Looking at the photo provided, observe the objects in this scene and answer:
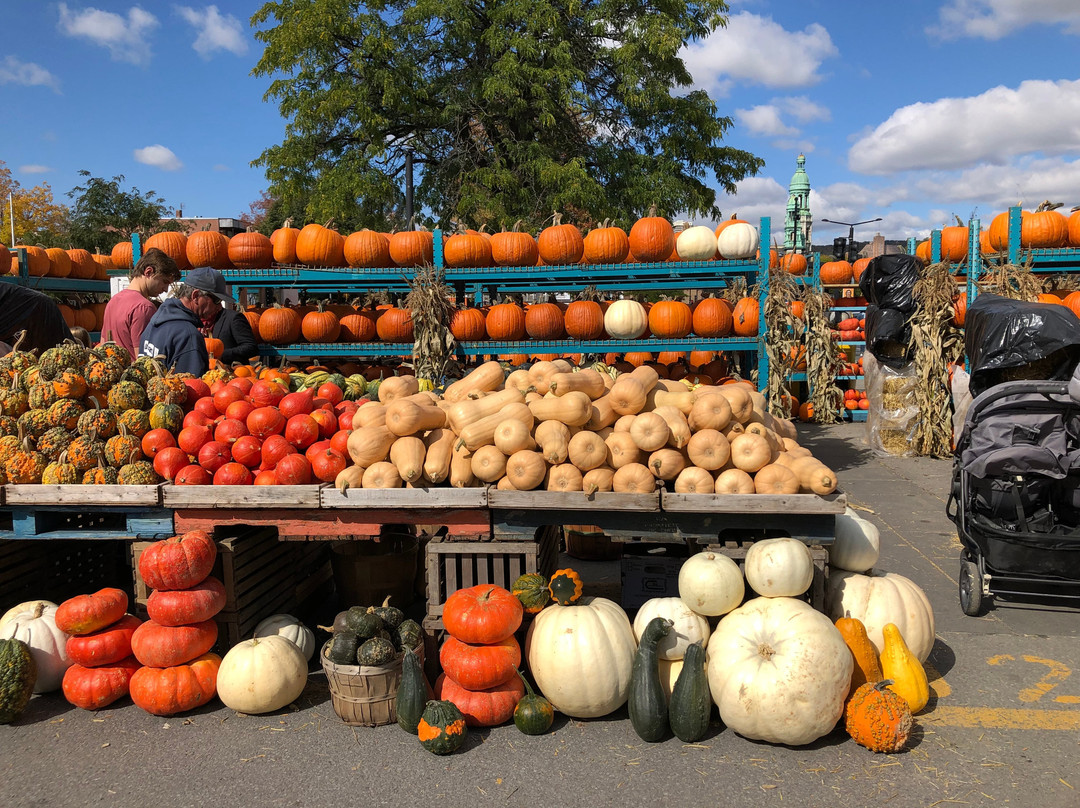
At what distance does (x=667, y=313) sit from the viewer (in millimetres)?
8703

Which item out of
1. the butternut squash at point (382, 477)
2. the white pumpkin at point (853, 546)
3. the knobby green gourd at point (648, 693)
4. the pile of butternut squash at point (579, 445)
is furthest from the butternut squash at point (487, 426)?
A: the white pumpkin at point (853, 546)

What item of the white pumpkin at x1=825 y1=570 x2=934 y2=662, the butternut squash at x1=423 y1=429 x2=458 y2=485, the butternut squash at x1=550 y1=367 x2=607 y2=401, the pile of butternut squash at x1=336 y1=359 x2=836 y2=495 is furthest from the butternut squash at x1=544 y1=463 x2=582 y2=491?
the white pumpkin at x1=825 y1=570 x2=934 y2=662

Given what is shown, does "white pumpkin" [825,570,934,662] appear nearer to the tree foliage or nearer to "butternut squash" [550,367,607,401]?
"butternut squash" [550,367,607,401]

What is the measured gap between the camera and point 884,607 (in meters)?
3.65

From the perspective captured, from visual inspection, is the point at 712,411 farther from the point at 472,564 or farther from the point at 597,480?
the point at 472,564

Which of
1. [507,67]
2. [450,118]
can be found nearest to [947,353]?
[507,67]

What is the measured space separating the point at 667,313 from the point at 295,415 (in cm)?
543

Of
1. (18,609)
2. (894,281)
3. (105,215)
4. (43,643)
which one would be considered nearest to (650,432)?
(43,643)

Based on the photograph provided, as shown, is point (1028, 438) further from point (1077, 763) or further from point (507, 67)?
point (507, 67)

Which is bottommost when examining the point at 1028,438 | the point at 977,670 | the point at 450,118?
the point at 977,670

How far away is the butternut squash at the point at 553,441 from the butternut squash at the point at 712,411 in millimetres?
713

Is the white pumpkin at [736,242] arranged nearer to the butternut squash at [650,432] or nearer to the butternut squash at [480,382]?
the butternut squash at [480,382]

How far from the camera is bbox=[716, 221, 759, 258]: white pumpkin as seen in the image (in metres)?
8.80

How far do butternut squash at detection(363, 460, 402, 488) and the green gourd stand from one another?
0.88m
